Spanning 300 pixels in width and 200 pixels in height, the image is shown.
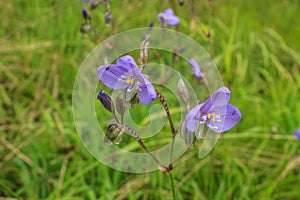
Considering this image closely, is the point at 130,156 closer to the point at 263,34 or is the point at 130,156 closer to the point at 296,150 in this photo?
the point at 296,150

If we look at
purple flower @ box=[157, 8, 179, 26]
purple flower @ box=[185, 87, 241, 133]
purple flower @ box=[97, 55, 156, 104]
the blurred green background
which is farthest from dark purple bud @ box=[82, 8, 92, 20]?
purple flower @ box=[185, 87, 241, 133]

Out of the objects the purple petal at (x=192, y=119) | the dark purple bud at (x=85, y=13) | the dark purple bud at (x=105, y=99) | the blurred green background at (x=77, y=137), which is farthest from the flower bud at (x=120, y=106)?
the dark purple bud at (x=85, y=13)

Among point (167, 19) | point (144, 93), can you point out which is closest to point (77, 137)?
point (167, 19)

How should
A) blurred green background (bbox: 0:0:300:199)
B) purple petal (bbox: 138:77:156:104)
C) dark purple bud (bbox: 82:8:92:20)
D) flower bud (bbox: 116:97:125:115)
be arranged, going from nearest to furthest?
purple petal (bbox: 138:77:156:104)
flower bud (bbox: 116:97:125:115)
dark purple bud (bbox: 82:8:92:20)
blurred green background (bbox: 0:0:300:199)

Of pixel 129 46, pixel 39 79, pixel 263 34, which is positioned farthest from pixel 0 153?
pixel 263 34

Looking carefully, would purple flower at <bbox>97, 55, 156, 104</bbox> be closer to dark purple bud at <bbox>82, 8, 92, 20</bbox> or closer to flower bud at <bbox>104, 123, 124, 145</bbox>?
flower bud at <bbox>104, 123, 124, 145</bbox>

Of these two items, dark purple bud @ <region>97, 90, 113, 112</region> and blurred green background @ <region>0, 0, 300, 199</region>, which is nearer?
dark purple bud @ <region>97, 90, 113, 112</region>
